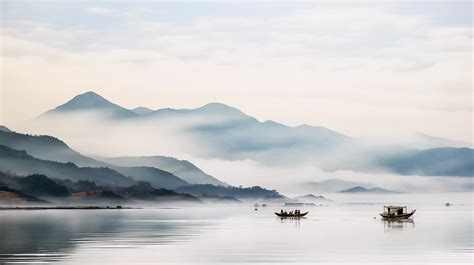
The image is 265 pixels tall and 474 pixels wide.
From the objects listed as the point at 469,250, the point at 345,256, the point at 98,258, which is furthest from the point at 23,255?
the point at 469,250

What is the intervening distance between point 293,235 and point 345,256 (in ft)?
117

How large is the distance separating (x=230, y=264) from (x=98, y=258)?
13.0m

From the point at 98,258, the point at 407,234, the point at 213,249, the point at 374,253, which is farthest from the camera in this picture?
the point at 407,234

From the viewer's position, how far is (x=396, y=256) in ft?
262

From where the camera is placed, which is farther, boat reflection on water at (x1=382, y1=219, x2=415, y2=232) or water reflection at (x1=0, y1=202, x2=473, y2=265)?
boat reflection on water at (x1=382, y1=219, x2=415, y2=232)

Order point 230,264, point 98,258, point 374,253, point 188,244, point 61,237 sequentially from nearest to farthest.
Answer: point 230,264, point 98,258, point 374,253, point 188,244, point 61,237

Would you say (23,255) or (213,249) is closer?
(23,255)

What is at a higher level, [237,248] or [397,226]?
[397,226]

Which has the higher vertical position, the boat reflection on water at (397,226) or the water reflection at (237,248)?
the boat reflection on water at (397,226)

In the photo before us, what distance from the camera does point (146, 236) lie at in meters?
112

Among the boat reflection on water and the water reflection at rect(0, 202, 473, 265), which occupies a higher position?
the boat reflection on water

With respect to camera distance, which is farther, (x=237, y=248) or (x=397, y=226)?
(x=397, y=226)

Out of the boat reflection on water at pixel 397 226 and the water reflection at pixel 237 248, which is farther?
the boat reflection on water at pixel 397 226

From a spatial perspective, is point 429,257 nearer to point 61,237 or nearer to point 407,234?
point 407,234
